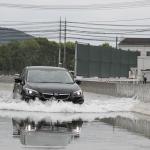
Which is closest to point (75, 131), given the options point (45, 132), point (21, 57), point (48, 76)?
point (45, 132)

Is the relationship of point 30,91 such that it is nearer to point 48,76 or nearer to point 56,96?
point 56,96

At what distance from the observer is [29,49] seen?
382 ft

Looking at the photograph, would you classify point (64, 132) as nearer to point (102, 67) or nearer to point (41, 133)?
point (41, 133)

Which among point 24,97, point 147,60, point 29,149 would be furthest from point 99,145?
point 147,60

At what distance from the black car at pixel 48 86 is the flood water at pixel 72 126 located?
0.81ft

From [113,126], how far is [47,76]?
19.6 ft

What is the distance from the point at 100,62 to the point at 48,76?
25880mm

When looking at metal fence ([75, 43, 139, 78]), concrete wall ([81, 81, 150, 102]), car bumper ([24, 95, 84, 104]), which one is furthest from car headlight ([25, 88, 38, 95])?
metal fence ([75, 43, 139, 78])

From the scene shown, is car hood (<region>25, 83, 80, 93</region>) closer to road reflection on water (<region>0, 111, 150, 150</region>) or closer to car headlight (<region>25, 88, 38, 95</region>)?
car headlight (<region>25, 88, 38, 95</region>)

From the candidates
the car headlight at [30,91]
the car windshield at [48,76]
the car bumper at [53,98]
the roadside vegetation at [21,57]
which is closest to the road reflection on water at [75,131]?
the car bumper at [53,98]

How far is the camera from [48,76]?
20625 millimetres

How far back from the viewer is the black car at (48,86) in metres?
18.8

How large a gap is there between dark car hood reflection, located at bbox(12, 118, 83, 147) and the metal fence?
2740 cm

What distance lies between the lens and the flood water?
11.0 m
